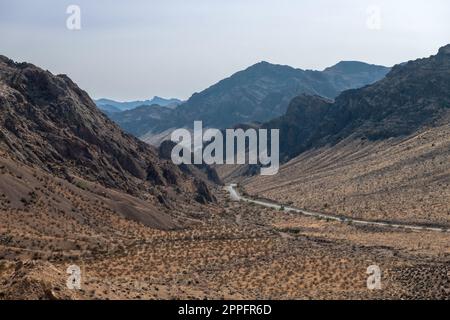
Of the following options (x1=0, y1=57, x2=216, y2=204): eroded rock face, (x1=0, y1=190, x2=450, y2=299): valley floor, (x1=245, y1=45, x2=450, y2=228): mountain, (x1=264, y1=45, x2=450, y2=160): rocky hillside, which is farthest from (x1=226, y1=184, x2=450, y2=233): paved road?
(x1=264, y1=45, x2=450, y2=160): rocky hillside

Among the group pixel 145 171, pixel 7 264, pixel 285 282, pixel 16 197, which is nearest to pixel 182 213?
pixel 145 171

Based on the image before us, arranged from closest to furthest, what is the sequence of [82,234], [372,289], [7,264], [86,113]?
[7,264] → [372,289] → [82,234] → [86,113]

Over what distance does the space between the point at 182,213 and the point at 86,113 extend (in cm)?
2273

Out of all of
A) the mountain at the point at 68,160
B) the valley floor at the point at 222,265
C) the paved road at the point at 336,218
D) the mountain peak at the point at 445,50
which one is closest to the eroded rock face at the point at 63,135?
the mountain at the point at 68,160

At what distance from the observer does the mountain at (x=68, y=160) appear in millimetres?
49438

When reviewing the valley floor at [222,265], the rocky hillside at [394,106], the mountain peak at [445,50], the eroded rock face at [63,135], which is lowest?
the valley floor at [222,265]

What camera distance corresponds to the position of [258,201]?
4242 inches

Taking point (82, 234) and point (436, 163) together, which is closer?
point (82, 234)

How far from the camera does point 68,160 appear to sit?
63.4 meters

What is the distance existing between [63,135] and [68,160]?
4537 millimetres

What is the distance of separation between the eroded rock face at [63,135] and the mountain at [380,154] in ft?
112

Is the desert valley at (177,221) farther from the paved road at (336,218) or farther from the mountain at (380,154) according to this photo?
the paved road at (336,218)

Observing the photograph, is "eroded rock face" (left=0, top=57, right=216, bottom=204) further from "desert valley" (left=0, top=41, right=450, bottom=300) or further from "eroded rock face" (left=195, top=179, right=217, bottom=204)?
"eroded rock face" (left=195, top=179, right=217, bottom=204)
